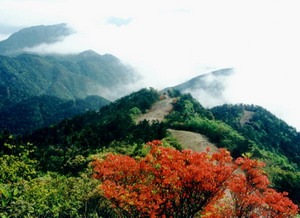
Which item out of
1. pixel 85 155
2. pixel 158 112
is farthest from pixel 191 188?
pixel 158 112

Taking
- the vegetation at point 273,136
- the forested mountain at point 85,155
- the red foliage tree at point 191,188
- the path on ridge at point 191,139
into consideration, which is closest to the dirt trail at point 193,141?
the path on ridge at point 191,139

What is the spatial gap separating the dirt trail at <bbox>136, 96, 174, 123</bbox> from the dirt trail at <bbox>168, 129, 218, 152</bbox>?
2139 centimetres

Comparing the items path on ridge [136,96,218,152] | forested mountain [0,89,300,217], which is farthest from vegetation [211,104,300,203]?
path on ridge [136,96,218,152]

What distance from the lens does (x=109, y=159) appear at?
75.5 ft

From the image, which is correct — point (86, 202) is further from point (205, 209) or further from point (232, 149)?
point (232, 149)

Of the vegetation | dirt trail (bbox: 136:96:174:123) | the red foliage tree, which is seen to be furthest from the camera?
A: the vegetation

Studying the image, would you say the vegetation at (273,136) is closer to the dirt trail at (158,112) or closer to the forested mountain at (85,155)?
the forested mountain at (85,155)

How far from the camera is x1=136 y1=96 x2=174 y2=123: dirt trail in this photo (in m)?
107

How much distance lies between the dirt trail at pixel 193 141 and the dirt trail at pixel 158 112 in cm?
2139

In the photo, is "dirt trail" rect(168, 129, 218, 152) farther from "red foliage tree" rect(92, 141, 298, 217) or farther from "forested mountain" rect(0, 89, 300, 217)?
"red foliage tree" rect(92, 141, 298, 217)

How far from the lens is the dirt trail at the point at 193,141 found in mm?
69875

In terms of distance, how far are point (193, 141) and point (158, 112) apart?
144 feet

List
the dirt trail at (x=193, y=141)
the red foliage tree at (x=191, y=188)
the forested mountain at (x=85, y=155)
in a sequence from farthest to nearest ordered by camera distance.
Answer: the dirt trail at (x=193, y=141) < the forested mountain at (x=85, y=155) < the red foliage tree at (x=191, y=188)

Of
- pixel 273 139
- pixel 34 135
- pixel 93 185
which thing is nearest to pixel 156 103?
pixel 34 135
